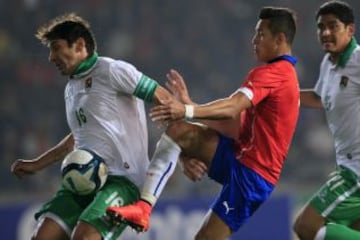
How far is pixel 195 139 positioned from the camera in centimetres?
496

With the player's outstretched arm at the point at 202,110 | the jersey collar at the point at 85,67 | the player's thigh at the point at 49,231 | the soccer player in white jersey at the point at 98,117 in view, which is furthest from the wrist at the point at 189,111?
the player's thigh at the point at 49,231

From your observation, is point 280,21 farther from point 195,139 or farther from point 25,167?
point 25,167

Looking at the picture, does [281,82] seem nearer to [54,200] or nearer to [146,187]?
[146,187]

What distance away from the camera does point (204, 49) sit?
11609mm

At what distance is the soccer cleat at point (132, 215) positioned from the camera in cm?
459

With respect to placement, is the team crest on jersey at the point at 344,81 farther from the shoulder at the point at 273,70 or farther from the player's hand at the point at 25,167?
the player's hand at the point at 25,167

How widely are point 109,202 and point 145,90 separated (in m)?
0.59

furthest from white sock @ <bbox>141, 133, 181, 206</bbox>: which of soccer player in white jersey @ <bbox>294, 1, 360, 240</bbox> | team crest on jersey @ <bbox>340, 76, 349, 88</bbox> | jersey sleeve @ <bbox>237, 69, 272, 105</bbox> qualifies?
team crest on jersey @ <bbox>340, 76, 349, 88</bbox>

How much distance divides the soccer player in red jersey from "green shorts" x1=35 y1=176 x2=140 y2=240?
112mm

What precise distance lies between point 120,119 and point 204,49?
22.3 feet

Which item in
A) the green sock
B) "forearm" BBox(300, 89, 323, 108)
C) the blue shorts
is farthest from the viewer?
"forearm" BBox(300, 89, 323, 108)

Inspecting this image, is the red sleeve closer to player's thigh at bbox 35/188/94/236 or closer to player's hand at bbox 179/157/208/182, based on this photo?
player's hand at bbox 179/157/208/182

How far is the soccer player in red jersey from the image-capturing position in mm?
4902

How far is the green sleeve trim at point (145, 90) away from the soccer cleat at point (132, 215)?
1.76 feet
